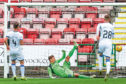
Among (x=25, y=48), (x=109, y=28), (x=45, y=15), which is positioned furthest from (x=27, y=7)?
(x=109, y=28)

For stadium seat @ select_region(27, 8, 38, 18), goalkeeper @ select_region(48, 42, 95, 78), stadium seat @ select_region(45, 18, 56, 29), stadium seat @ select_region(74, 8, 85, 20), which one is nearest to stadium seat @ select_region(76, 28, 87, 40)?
stadium seat @ select_region(74, 8, 85, 20)

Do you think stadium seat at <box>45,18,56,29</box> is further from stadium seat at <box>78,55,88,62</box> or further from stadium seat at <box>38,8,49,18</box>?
stadium seat at <box>78,55,88,62</box>

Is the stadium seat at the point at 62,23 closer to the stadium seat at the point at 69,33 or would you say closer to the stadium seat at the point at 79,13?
the stadium seat at the point at 69,33

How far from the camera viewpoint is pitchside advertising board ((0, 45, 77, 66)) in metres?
10.4

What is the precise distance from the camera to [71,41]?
431 inches

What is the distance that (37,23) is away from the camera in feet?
38.4

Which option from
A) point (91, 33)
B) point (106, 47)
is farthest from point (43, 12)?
point (106, 47)

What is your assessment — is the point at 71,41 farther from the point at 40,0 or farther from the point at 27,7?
the point at 40,0

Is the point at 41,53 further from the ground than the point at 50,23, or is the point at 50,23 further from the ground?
the point at 50,23

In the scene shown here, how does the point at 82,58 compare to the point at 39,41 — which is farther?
the point at 39,41

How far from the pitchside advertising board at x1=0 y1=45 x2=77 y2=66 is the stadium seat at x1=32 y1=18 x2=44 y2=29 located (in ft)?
3.57

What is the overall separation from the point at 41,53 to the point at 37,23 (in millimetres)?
1475

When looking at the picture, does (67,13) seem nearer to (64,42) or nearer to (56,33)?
(56,33)

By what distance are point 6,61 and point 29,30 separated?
1301 millimetres
